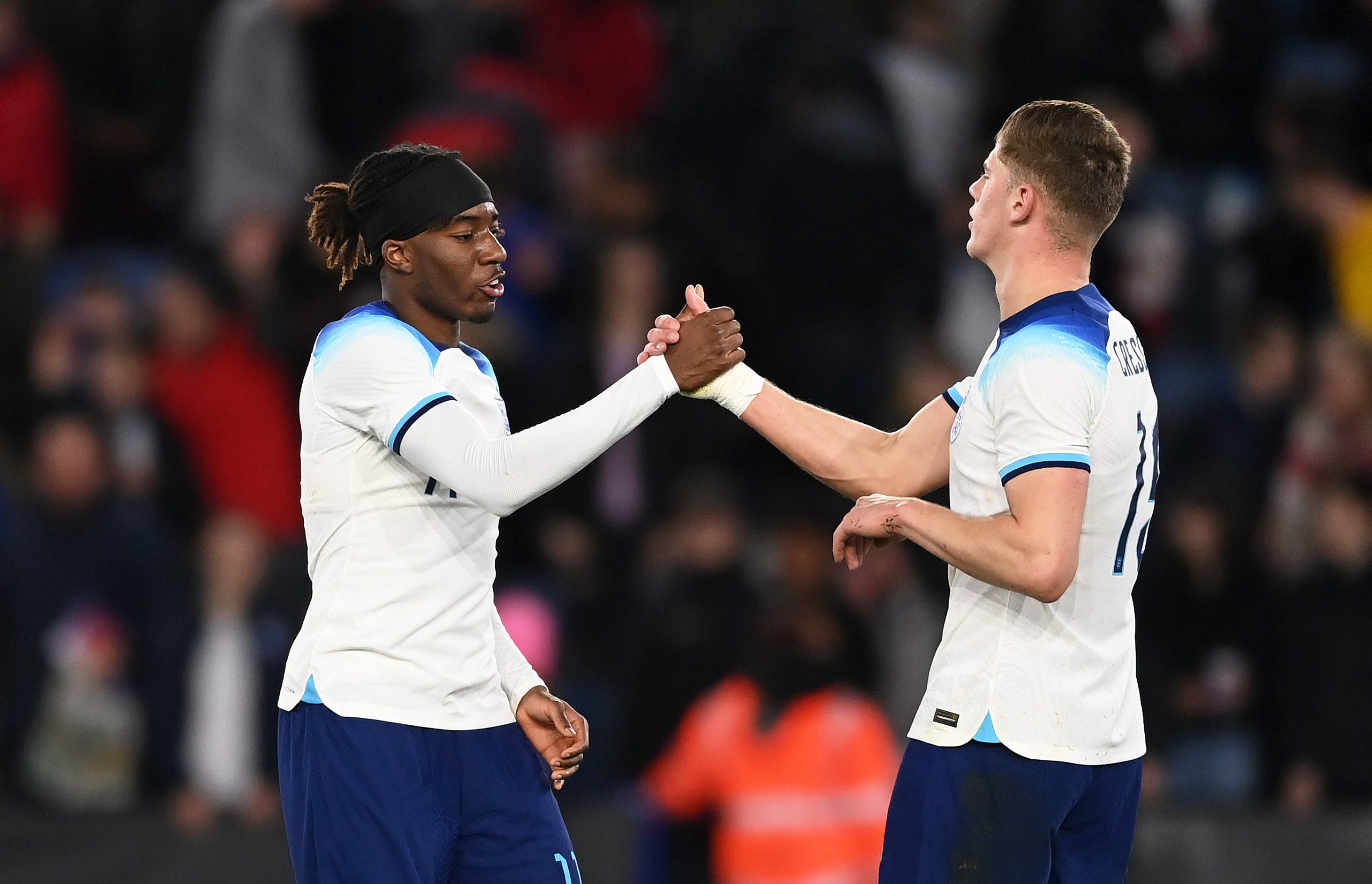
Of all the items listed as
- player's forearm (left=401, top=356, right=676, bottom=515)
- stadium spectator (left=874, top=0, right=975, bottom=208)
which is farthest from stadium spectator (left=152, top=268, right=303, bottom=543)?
player's forearm (left=401, top=356, right=676, bottom=515)

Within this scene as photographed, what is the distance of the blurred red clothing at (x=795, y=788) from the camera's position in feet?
24.6

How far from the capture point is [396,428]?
430 centimetres

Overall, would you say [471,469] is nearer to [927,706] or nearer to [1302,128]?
[927,706]

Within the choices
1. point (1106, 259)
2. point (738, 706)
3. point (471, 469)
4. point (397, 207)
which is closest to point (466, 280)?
point (397, 207)

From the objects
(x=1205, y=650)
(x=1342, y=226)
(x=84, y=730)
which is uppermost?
(x=1342, y=226)

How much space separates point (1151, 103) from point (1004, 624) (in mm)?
6381

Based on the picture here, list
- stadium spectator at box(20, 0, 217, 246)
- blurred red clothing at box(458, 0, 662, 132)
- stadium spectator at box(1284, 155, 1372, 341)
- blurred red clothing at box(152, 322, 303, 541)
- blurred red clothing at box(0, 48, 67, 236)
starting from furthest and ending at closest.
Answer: blurred red clothing at box(458, 0, 662, 132) → stadium spectator at box(20, 0, 217, 246) → blurred red clothing at box(0, 48, 67, 236) → stadium spectator at box(1284, 155, 1372, 341) → blurred red clothing at box(152, 322, 303, 541)

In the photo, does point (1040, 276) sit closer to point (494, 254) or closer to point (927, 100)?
point (494, 254)

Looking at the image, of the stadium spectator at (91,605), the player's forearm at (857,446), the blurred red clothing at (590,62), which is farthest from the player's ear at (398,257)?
the blurred red clothing at (590,62)

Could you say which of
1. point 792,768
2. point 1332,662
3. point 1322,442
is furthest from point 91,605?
point 1322,442

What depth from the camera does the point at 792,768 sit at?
7.57 metres

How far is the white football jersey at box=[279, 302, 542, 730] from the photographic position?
4375mm

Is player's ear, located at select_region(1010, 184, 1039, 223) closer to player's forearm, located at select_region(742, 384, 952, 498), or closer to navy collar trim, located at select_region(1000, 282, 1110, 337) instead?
navy collar trim, located at select_region(1000, 282, 1110, 337)

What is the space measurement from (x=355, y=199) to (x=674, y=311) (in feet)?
15.7
